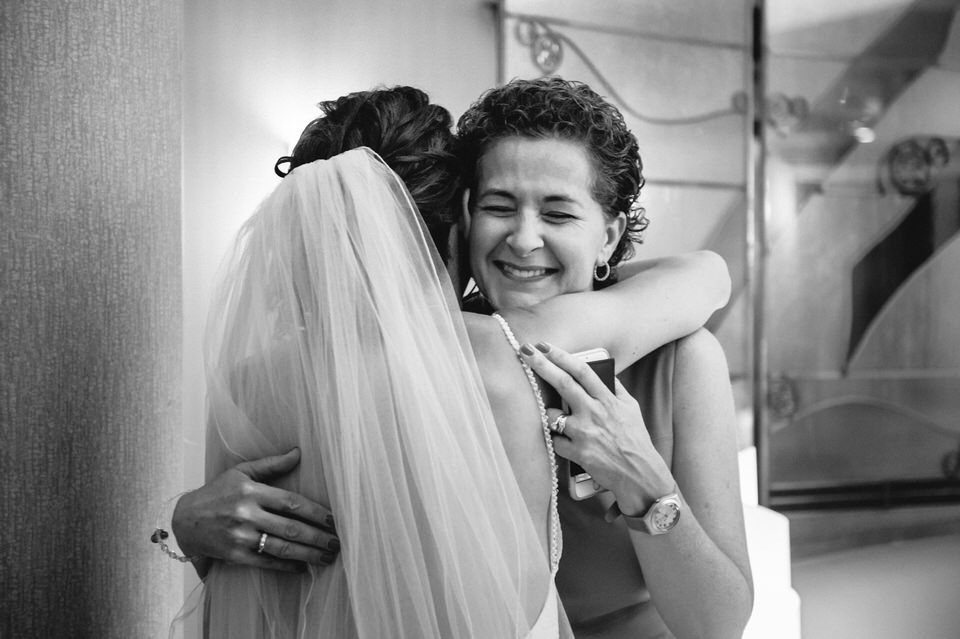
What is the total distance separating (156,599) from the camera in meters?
1.64

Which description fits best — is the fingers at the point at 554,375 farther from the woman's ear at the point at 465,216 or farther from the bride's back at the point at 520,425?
the woman's ear at the point at 465,216

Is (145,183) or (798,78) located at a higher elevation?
(798,78)

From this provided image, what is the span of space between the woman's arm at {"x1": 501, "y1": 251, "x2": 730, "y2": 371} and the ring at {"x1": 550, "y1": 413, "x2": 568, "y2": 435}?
108mm

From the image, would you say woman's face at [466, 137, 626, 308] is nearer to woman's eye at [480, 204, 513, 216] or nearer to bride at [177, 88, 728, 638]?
woman's eye at [480, 204, 513, 216]

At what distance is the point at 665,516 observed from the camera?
4.09 ft

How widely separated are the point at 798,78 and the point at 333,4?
241cm

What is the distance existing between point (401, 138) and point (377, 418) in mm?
439

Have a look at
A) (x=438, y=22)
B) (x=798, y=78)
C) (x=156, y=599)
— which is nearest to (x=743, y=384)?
(x=798, y=78)

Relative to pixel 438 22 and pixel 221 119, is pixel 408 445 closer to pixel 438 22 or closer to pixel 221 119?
pixel 221 119

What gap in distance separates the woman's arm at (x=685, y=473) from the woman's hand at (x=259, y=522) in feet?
1.13

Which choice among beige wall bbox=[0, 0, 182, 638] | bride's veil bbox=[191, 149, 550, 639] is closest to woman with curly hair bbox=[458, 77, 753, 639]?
bride's veil bbox=[191, 149, 550, 639]

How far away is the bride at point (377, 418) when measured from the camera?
3.52ft

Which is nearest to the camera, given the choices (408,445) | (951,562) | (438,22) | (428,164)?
(408,445)

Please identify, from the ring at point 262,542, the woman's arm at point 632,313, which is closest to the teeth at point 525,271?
the woman's arm at point 632,313
